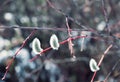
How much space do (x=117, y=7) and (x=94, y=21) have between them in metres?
0.19

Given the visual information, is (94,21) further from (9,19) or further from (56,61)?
(9,19)

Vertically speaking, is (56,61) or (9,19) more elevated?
(9,19)

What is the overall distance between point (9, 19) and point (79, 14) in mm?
542

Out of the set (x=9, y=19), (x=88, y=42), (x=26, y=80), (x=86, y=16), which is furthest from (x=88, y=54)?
(x=9, y=19)

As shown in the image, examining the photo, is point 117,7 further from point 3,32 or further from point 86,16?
point 3,32

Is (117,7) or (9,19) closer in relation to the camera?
(117,7)

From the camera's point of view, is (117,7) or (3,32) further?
(3,32)

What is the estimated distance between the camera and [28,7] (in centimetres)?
265

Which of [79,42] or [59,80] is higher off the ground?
[79,42]

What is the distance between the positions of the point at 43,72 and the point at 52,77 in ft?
0.25

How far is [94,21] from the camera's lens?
2.52 m

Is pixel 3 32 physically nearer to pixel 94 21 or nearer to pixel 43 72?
pixel 43 72

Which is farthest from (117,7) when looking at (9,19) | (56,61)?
(9,19)

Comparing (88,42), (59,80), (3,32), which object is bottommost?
(59,80)
